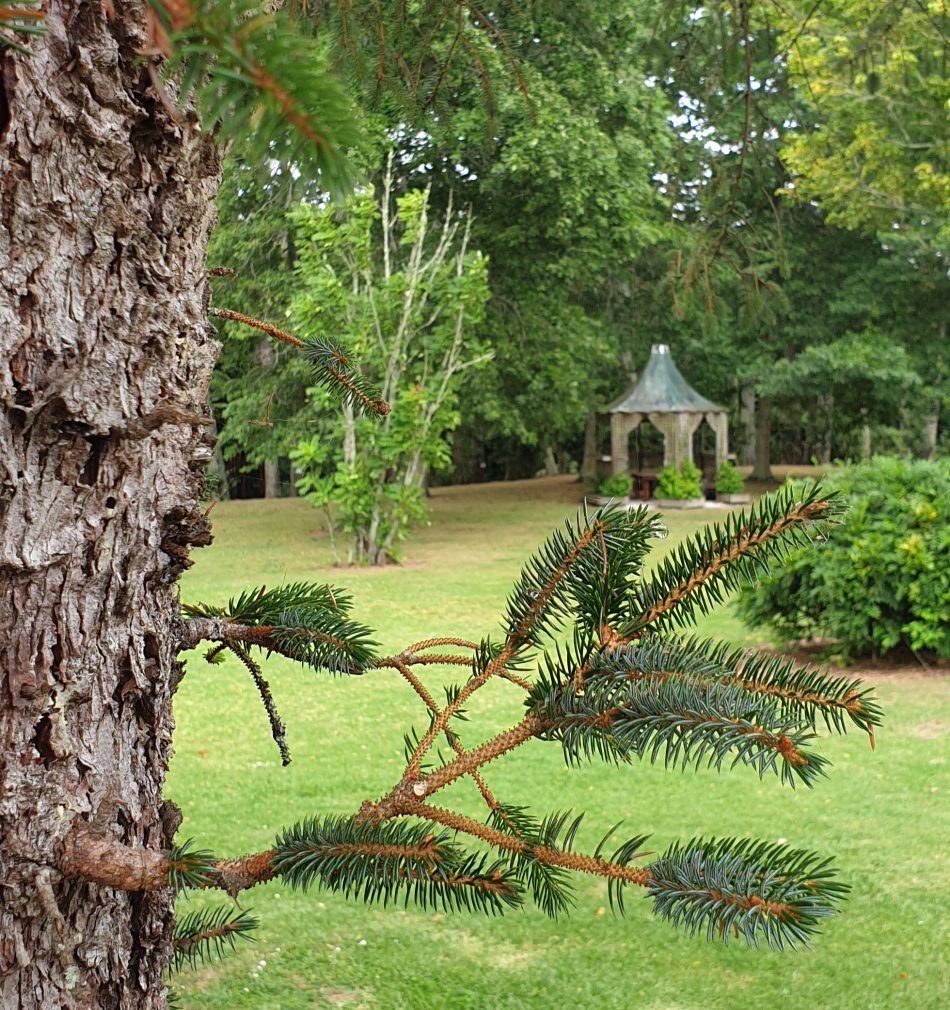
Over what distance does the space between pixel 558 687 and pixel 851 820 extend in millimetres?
5195

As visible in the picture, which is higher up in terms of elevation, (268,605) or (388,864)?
(268,605)

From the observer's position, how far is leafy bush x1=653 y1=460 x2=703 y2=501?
22438 mm

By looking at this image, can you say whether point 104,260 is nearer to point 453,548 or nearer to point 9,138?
point 9,138

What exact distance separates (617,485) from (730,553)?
21656mm

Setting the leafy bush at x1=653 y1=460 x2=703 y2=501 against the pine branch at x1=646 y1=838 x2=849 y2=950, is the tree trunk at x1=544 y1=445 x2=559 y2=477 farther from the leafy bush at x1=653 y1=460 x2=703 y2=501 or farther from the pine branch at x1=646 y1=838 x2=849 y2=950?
the pine branch at x1=646 y1=838 x2=849 y2=950

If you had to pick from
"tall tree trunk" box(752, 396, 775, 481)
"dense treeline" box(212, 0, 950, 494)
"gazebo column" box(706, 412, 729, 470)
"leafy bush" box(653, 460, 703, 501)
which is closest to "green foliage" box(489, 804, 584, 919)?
"dense treeline" box(212, 0, 950, 494)

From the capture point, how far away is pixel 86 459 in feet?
3.41

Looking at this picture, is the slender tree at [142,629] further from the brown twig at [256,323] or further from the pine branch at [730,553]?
the brown twig at [256,323]

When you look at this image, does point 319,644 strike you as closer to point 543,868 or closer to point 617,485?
point 543,868

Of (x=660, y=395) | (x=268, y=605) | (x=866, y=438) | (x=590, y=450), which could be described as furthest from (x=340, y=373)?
(x=866, y=438)

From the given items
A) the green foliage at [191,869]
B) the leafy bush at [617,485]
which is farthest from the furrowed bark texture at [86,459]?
the leafy bush at [617,485]

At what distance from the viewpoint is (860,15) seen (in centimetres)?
1739

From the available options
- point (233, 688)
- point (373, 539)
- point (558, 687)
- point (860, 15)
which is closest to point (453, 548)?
point (373, 539)

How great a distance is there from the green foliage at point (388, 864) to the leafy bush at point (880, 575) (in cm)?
716
